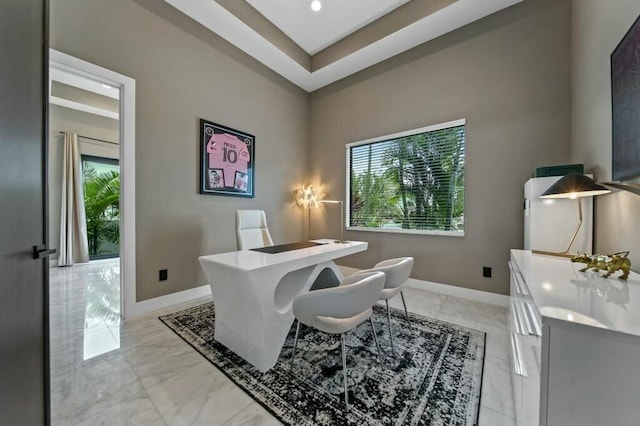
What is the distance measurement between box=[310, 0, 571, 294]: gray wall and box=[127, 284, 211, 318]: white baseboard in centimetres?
245

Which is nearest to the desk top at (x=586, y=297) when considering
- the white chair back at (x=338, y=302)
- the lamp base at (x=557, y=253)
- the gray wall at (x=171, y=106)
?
the lamp base at (x=557, y=253)

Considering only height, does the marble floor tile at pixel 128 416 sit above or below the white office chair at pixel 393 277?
below

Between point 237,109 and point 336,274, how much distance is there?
2.62 m

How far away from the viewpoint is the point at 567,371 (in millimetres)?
610

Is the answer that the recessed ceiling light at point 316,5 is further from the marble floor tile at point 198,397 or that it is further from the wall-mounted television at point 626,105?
the marble floor tile at point 198,397

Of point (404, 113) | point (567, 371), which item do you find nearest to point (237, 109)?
point (404, 113)

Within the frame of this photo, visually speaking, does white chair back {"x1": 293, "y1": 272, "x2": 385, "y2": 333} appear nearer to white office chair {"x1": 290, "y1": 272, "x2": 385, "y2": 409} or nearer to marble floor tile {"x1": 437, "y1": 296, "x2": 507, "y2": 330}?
white office chair {"x1": 290, "y1": 272, "x2": 385, "y2": 409}

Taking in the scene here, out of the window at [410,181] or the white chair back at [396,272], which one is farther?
the window at [410,181]

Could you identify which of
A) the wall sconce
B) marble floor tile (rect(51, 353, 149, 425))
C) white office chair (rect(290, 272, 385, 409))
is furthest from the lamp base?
the wall sconce

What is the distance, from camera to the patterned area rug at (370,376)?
4.04ft

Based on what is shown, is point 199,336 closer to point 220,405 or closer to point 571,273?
point 220,405

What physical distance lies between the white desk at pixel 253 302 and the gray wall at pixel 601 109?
1.84 meters

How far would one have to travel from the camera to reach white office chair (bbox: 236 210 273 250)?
263 centimetres

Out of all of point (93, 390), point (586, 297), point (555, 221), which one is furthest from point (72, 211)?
point (555, 221)
